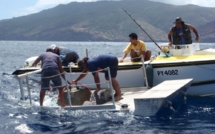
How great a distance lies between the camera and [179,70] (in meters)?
10.2

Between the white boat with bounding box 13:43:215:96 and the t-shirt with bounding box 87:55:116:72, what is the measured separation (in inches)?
38.0

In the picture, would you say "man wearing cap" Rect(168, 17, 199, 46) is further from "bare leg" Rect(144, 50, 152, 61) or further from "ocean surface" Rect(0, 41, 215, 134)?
"ocean surface" Rect(0, 41, 215, 134)

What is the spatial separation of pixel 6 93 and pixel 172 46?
6.06 meters

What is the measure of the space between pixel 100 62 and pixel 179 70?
2.47 meters

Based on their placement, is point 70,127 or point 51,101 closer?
point 70,127

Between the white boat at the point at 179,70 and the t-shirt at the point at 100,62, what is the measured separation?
96 centimetres

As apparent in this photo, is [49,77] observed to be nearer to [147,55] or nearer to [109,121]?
[109,121]

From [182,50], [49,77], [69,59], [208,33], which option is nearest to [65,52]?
[69,59]

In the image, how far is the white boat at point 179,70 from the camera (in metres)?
10.1

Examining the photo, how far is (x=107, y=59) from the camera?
364 inches

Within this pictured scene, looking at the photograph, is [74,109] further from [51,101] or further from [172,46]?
Result: [172,46]

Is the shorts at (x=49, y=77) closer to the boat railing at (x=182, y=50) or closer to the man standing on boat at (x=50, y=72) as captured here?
the man standing on boat at (x=50, y=72)

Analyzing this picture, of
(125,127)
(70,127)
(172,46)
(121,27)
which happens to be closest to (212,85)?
(172,46)

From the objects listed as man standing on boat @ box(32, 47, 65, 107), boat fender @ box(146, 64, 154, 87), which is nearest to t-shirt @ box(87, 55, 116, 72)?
man standing on boat @ box(32, 47, 65, 107)
